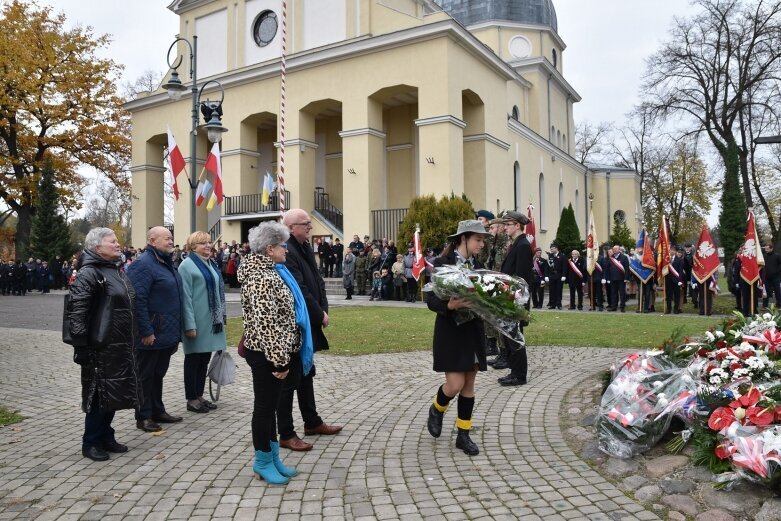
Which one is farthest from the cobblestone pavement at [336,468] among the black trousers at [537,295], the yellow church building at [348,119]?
the yellow church building at [348,119]

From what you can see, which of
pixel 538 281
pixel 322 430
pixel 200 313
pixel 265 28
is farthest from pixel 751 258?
pixel 265 28

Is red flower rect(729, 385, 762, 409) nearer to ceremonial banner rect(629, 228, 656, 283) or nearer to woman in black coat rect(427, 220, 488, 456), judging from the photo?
woman in black coat rect(427, 220, 488, 456)

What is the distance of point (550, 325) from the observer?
13633mm

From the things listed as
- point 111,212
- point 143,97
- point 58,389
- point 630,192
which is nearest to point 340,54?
point 143,97

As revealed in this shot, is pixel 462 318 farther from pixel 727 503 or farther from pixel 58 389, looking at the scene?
pixel 58 389

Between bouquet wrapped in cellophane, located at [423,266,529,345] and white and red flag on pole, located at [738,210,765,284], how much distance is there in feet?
44.9

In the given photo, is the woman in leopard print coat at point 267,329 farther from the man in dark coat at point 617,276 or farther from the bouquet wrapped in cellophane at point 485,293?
the man in dark coat at point 617,276

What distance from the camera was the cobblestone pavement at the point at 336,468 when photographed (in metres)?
4.00

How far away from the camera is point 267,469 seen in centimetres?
445

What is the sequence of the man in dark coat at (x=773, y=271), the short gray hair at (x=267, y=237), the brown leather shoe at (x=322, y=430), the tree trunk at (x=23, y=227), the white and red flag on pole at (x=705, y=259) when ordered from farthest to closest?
1. the tree trunk at (x=23, y=227)
2. the man in dark coat at (x=773, y=271)
3. the white and red flag on pole at (x=705, y=259)
4. the brown leather shoe at (x=322, y=430)
5. the short gray hair at (x=267, y=237)

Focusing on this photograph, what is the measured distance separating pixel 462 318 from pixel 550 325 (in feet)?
30.6

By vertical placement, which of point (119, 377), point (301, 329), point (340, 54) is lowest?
point (119, 377)

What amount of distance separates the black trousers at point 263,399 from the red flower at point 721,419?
10.1 ft

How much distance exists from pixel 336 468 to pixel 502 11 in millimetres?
43337
